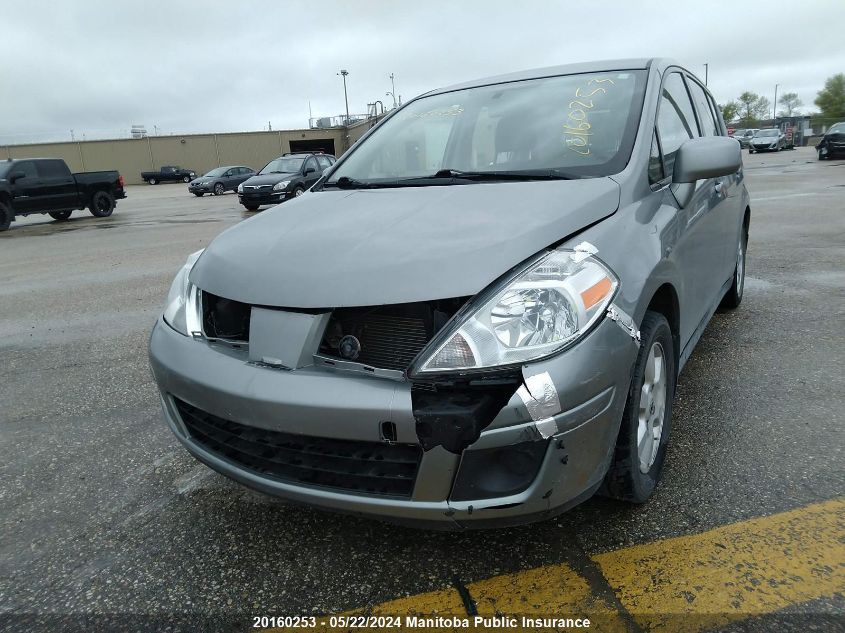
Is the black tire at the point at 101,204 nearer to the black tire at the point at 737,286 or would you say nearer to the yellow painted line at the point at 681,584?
the black tire at the point at 737,286

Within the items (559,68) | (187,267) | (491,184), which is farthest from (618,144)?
(187,267)

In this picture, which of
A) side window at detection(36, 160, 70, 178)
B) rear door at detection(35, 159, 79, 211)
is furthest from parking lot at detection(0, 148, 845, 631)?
side window at detection(36, 160, 70, 178)

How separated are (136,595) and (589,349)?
159 cm

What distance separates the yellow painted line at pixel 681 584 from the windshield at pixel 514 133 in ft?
4.51

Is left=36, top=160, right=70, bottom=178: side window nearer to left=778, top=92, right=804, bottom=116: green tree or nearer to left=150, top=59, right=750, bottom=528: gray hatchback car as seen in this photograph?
left=150, top=59, right=750, bottom=528: gray hatchback car

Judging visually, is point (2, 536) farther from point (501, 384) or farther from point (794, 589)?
point (794, 589)

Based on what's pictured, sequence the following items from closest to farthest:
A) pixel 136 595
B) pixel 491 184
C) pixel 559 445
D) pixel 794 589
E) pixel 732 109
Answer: pixel 559 445
pixel 794 589
pixel 136 595
pixel 491 184
pixel 732 109

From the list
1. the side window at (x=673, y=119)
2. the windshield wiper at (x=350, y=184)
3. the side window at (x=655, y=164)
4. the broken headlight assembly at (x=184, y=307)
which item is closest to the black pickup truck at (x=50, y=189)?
the windshield wiper at (x=350, y=184)

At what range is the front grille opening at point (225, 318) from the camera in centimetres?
212

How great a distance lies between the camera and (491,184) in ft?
8.17

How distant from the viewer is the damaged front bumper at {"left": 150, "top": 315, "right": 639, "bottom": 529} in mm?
1674

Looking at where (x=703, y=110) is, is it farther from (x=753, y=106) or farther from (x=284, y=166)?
(x=753, y=106)

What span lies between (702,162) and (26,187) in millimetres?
17642

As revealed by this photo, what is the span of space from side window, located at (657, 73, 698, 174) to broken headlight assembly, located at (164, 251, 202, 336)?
2.00 meters
